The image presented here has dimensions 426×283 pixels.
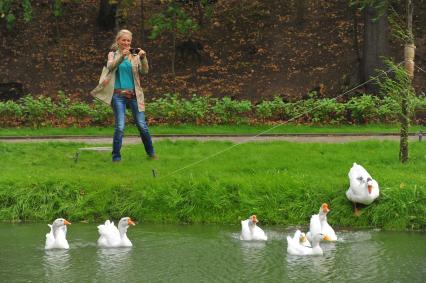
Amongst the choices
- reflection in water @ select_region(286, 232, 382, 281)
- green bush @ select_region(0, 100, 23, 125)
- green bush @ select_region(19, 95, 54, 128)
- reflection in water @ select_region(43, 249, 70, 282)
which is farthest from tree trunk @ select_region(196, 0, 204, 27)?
reflection in water @ select_region(43, 249, 70, 282)

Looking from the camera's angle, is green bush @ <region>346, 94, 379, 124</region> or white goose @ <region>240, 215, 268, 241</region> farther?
green bush @ <region>346, 94, 379, 124</region>

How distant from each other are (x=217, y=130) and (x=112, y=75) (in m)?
6.10

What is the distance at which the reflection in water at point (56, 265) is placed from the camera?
792 cm

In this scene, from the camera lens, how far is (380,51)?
866 inches

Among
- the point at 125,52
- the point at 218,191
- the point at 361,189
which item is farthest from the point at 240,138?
the point at 361,189

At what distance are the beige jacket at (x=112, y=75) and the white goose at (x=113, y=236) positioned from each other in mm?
3964

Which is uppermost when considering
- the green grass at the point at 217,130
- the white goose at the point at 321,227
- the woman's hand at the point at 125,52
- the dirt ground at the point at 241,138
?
the woman's hand at the point at 125,52

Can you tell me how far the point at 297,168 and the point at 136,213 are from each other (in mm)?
2910

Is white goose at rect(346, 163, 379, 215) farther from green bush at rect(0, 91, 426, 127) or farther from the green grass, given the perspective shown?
green bush at rect(0, 91, 426, 127)

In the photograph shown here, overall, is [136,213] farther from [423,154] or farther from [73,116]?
[73,116]

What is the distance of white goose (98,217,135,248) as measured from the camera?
9.35 m

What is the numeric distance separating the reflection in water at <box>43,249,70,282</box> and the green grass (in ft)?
30.8

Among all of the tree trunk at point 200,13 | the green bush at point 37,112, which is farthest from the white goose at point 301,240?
the tree trunk at point 200,13

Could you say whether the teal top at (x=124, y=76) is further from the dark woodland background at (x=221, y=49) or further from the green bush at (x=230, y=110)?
the dark woodland background at (x=221, y=49)
